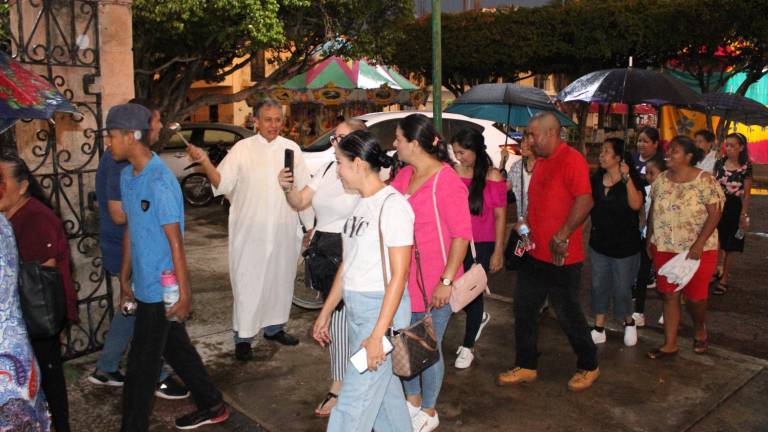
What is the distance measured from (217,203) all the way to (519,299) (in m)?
9.72

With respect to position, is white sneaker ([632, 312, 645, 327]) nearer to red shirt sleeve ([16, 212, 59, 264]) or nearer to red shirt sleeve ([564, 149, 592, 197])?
red shirt sleeve ([564, 149, 592, 197])

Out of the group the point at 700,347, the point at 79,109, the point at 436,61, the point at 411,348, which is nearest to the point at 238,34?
the point at 436,61

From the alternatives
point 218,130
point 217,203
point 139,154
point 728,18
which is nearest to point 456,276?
point 139,154

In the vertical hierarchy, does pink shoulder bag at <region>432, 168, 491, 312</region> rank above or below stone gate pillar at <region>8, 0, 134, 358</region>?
below

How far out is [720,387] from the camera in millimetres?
4691

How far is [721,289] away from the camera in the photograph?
7094 millimetres

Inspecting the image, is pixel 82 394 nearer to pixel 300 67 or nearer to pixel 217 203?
pixel 217 203

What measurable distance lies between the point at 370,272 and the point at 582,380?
2.20m

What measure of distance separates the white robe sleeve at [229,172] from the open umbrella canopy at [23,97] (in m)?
1.32

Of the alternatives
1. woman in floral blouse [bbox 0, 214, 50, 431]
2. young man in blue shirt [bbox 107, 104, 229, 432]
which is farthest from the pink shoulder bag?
woman in floral blouse [bbox 0, 214, 50, 431]

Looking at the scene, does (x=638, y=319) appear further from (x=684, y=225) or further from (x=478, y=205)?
(x=478, y=205)

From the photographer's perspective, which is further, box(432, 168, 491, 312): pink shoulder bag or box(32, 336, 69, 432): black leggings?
box(432, 168, 491, 312): pink shoulder bag

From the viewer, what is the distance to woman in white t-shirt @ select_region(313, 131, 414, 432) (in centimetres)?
300

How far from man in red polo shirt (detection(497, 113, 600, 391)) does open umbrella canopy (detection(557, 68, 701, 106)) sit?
2.70m
